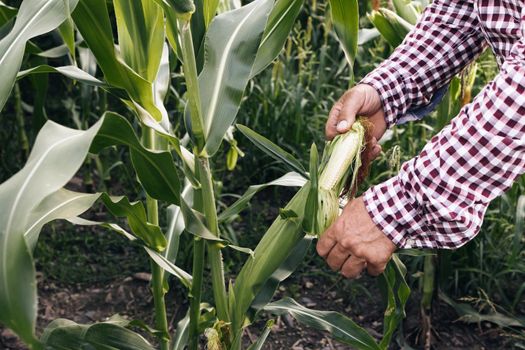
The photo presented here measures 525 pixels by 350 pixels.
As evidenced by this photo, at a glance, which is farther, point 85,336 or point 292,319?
point 292,319

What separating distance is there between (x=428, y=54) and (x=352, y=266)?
0.54 m

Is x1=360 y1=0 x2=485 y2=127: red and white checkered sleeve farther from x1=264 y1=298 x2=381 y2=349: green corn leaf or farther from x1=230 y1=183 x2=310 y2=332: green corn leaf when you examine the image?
x1=264 y1=298 x2=381 y2=349: green corn leaf

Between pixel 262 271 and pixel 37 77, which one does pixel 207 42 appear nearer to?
pixel 262 271

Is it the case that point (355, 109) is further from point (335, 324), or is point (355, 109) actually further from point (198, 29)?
point (335, 324)

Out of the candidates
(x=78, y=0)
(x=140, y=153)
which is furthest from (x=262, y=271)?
(x=78, y=0)

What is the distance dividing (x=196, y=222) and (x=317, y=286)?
1215mm

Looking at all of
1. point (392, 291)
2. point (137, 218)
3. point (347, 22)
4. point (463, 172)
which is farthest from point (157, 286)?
point (463, 172)

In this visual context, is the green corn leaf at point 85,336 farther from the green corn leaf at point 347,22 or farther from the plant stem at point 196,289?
the green corn leaf at point 347,22

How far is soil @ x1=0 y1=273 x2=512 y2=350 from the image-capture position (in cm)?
266

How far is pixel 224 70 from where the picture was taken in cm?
178

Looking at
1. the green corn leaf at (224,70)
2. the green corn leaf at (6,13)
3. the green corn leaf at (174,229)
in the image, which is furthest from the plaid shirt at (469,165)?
the green corn leaf at (6,13)

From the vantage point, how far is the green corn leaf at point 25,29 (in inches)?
61.7

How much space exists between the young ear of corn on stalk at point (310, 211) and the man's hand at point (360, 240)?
75 millimetres

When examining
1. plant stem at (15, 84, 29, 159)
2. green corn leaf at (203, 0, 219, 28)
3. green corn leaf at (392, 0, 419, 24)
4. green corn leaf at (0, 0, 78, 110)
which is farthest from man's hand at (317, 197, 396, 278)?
plant stem at (15, 84, 29, 159)
